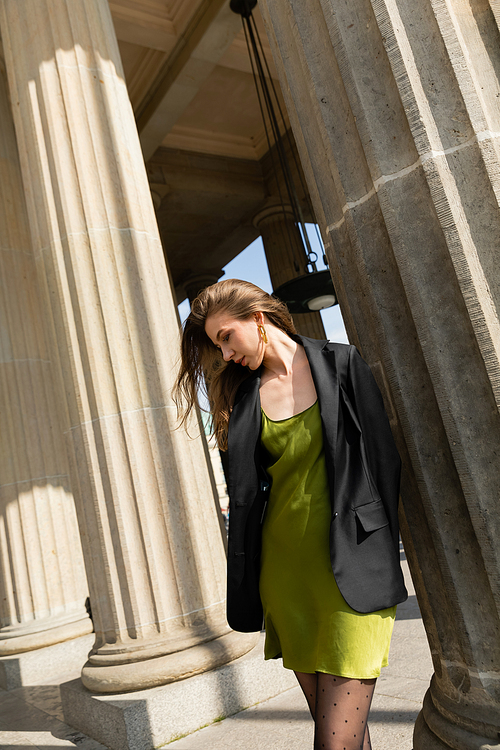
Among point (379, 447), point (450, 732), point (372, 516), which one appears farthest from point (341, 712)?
point (379, 447)

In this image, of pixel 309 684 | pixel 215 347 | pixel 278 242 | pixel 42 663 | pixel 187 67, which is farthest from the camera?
pixel 278 242

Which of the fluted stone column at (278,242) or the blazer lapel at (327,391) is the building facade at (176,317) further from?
the fluted stone column at (278,242)

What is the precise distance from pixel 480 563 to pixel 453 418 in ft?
1.73

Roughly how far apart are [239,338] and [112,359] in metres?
2.67

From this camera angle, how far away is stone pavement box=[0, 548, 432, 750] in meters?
3.69

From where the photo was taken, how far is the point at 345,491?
6.72 ft

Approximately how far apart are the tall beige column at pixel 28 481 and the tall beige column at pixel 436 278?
589 cm

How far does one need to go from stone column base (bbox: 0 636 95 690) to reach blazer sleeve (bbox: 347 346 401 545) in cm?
587

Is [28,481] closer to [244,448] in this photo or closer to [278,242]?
[244,448]

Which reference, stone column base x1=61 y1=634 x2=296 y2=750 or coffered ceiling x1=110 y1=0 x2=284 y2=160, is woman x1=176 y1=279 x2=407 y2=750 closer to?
stone column base x1=61 y1=634 x2=296 y2=750

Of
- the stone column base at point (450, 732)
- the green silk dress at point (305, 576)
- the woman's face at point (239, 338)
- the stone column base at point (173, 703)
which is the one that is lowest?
the stone column base at point (173, 703)

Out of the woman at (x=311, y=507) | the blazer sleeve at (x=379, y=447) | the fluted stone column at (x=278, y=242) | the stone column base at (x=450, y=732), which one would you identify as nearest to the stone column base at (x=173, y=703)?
the woman at (x=311, y=507)

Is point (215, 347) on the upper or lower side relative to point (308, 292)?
lower

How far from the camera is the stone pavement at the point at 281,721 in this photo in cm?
369
